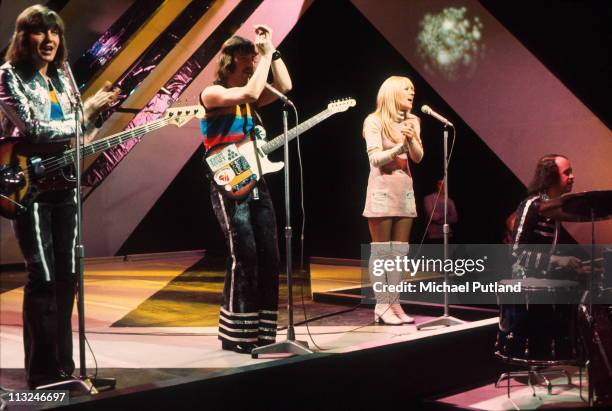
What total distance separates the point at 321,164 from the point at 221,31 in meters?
2.16

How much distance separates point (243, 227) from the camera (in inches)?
156

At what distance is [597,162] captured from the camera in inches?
244

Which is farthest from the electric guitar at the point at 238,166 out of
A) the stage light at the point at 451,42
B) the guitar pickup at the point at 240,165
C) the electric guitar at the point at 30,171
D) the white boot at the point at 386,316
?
the stage light at the point at 451,42

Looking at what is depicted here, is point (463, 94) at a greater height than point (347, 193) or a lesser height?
greater

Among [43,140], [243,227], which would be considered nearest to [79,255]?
[43,140]

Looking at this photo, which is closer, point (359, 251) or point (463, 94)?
point (463, 94)

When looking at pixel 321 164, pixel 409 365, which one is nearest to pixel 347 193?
pixel 321 164

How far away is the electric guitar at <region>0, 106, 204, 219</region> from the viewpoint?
9.88 ft

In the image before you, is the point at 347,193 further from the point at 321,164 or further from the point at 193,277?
the point at 193,277

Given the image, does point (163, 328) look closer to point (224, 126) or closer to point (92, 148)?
point (224, 126)

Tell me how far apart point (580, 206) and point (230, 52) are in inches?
79.7

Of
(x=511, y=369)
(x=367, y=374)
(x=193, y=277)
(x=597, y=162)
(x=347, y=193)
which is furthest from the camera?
(x=347, y=193)

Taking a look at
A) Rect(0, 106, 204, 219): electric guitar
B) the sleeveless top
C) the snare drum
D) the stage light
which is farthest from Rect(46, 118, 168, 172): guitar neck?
the stage light

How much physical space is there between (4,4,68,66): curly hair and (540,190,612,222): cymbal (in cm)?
248
